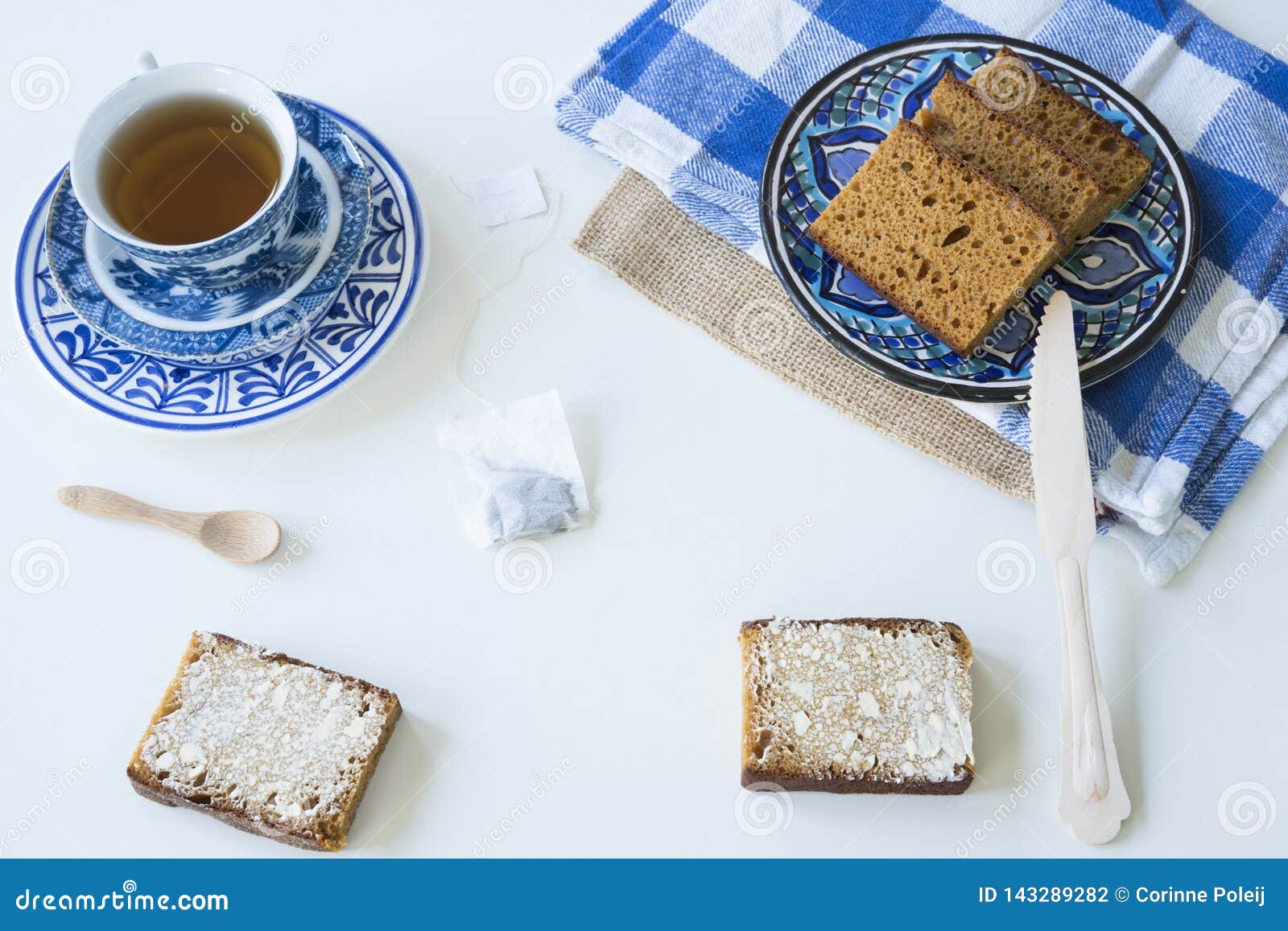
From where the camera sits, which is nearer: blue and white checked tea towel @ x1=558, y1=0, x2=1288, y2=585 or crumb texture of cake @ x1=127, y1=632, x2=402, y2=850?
crumb texture of cake @ x1=127, y1=632, x2=402, y2=850

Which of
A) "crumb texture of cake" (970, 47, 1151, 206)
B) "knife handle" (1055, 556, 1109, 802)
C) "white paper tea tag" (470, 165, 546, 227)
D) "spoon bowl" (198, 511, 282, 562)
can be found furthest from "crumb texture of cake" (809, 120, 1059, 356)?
"spoon bowl" (198, 511, 282, 562)

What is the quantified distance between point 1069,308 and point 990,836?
693 mm

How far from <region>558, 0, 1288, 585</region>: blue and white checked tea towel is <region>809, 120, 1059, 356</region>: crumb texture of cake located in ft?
0.47

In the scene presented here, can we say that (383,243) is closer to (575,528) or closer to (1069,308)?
(575,528)

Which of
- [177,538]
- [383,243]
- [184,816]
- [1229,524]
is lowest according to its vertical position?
[184,816]

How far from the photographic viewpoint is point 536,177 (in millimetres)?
1709

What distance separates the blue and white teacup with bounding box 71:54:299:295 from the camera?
138cm

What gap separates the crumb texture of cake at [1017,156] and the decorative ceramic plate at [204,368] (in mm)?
749

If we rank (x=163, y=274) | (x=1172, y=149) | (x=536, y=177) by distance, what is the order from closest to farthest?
(x=163, y=274) < (x=1172, y=149) < (x=536, y=177)

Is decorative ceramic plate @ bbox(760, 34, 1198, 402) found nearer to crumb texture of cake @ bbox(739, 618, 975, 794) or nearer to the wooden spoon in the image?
crumb texture of cake @ bbox(739, 618, 975, 794)

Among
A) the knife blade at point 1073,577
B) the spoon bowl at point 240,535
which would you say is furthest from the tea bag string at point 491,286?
the knife blade at point 1073,577

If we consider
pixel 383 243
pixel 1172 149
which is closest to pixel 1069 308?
pixel 1172 149

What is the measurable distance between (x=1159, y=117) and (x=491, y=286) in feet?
3.32

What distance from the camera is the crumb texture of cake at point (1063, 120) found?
1.52m
